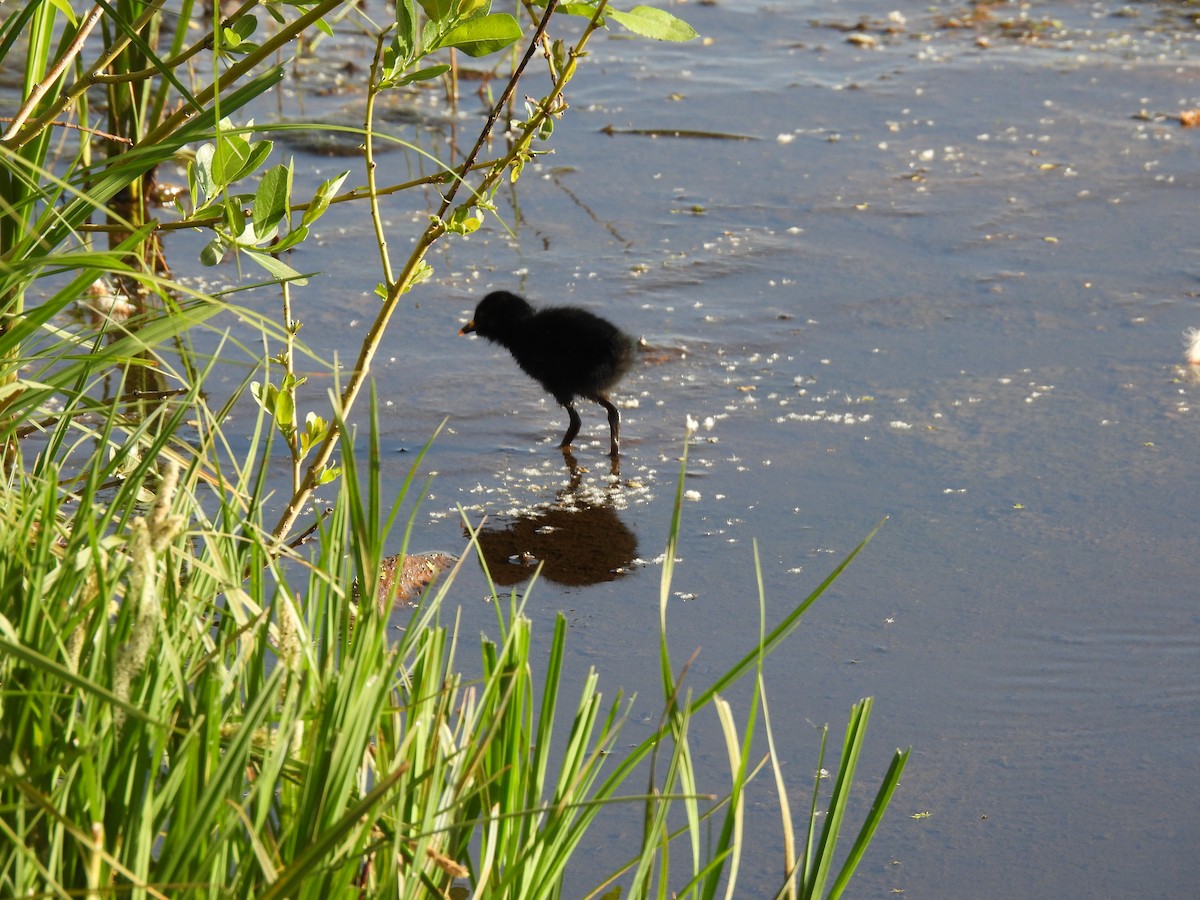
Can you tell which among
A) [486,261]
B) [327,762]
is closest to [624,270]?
[486,261]

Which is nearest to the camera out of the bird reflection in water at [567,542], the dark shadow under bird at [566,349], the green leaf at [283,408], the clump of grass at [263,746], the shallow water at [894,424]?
the clump of grass at [263,746]

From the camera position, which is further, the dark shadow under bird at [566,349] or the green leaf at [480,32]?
the dark shadow under bird at [566,349]

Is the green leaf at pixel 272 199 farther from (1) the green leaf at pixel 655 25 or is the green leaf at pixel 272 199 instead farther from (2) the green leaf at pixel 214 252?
(1) the green leaf at pixel 655 25

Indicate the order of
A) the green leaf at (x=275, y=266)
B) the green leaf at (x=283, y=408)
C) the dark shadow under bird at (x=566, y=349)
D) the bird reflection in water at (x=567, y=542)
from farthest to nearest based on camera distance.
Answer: the dark shadow under bird at (x=566, y=349) → the bird reflection in water at (x=567, y=542) → the green leaf at (x=283, y=408) → the green leaf at (x=275, y=266)

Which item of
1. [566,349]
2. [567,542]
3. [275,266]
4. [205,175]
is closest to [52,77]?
A: [205,175]

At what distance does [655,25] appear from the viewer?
2.46 meters

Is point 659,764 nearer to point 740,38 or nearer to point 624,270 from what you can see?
point 624,270

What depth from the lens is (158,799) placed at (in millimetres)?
1645

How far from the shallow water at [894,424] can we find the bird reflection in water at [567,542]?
2 cm

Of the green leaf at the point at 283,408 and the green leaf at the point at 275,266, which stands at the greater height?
the green leaf at the point at 275,266

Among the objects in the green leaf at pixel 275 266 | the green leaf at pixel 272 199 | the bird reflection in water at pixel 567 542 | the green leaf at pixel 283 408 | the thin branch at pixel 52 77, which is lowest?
the bird reflection in water at pixel 567 542

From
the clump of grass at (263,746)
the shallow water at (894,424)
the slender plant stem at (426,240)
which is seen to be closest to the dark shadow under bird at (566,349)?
the shallow water at (894,424)

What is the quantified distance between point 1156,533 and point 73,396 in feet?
9.41

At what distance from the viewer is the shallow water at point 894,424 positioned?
117 inches
